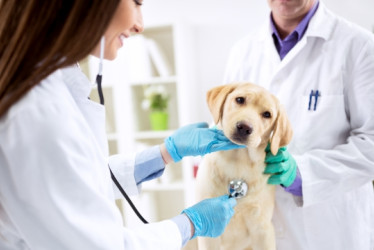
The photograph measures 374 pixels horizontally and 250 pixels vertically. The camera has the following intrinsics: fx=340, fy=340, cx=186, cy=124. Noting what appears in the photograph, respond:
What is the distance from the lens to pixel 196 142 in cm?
112

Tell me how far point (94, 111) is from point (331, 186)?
805mm

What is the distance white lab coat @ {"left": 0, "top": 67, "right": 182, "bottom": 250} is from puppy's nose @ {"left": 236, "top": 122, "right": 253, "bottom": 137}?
1.33 feet

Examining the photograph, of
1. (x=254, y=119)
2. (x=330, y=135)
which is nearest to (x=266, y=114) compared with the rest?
(x=254, y=119)

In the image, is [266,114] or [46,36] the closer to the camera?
[46,36]

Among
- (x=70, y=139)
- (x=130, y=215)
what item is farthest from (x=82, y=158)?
(x=130, y=215)

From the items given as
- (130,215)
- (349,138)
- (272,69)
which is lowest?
(130,215)

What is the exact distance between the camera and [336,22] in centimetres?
123

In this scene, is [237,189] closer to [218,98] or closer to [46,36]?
[218,98]

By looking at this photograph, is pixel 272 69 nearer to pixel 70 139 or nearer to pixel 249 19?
pixel 70 139

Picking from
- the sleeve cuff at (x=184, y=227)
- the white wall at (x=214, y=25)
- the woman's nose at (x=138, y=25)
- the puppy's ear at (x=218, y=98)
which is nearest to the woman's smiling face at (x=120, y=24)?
the woman's nose at (x=138, y=25)

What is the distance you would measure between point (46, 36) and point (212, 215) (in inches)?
24.3

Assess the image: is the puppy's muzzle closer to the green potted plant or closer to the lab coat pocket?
the lab coat pocket

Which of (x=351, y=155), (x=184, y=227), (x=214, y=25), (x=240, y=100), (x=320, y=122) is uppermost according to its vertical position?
(x=214, y=25)

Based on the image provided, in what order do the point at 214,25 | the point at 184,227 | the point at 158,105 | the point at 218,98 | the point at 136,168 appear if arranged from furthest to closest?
the point at 214,25
the point at 158,105
the point at 136,168
the point at 218,98
the point at 184,227
